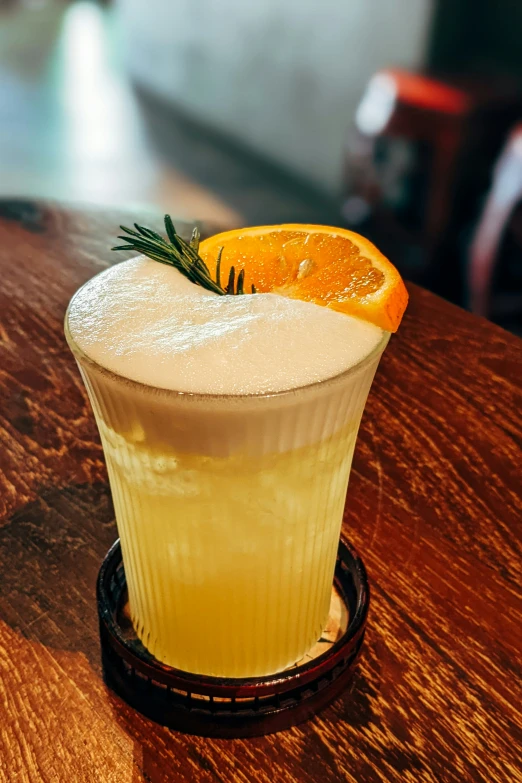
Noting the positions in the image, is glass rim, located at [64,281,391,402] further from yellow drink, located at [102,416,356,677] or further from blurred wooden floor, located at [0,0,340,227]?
blurred wooden floor, located at [0,0,340,227]

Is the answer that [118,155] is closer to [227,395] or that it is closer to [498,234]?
[498,234]

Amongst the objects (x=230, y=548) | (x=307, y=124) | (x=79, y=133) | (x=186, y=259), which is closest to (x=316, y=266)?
(x=186, y=259)

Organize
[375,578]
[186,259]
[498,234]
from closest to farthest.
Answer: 1. [186,259]
2. [375,578]
3. [498,234]

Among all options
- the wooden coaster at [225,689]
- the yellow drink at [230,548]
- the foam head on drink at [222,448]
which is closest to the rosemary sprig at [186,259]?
the foam head on drink at [222,448]

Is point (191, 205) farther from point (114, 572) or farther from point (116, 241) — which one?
point (114, 572)

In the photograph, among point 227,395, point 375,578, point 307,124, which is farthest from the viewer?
point 307,124

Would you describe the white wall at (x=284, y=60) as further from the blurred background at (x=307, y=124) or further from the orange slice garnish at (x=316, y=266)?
the orange slice garnish at (x=316, y=266)
